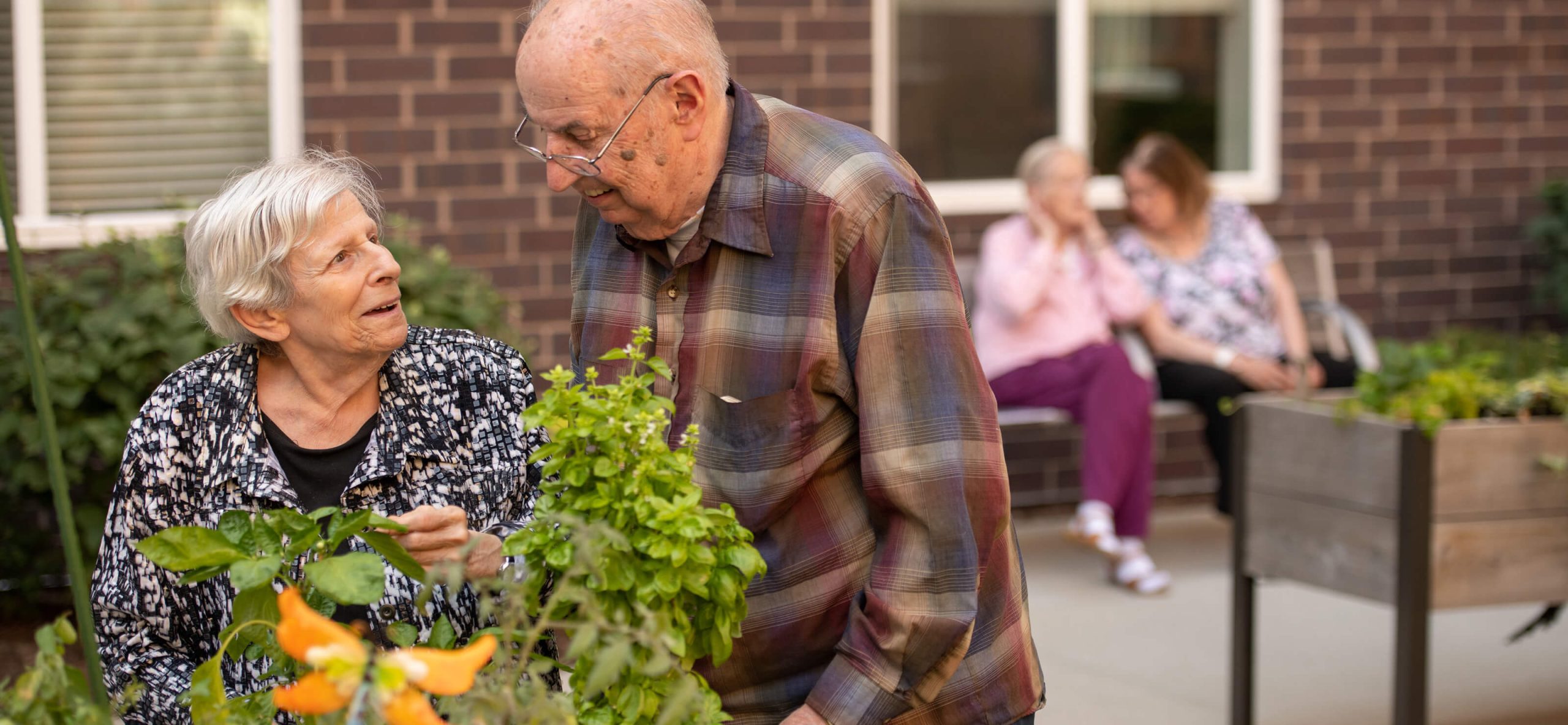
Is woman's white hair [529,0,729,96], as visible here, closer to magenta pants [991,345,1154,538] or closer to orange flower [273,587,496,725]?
orange flower [273,587,496,725]

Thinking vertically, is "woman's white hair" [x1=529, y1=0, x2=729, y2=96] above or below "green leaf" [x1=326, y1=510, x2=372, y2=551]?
above

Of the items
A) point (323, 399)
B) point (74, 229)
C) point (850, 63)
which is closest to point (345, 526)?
point (323, 399)

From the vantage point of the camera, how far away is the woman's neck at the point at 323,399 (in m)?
2.32

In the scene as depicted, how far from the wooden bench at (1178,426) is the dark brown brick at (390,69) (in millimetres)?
2012

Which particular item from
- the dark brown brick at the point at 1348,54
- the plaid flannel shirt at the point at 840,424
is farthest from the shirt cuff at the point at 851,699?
the dark brown brick at the point at 1348,54

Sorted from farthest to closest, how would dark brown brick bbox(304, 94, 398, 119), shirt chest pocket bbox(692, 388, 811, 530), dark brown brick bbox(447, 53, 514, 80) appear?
1. dark brown brick bbox(447, 53, 514, 80)
2. dark brown brick bbox(304, 94, 398, 119)
3. shirt chest pocket bbox(692, 388, 811, 530)

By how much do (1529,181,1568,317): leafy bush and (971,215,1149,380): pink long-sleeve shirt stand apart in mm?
2189

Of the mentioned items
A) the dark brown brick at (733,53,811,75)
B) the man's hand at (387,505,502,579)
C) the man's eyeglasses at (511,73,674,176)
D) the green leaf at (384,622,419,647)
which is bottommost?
the green leaf at (384,622,419,647)

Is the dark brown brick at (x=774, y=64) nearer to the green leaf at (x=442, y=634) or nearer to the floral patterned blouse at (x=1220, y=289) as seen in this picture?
the floral patterned blouse at (x=1220, y=289)

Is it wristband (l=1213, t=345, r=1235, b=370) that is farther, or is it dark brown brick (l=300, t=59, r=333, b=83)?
wristband (l=1213, t=345, r=1235, b=370)

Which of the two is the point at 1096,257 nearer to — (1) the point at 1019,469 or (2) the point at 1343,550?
(1) the point at 1019,469

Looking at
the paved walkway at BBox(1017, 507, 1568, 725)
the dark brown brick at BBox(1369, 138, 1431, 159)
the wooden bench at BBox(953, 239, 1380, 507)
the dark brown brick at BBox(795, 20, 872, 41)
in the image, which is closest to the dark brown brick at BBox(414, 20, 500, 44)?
the dark brown brick at BBox(795, 20, 872, 41)

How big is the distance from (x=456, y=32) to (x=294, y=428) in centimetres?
368

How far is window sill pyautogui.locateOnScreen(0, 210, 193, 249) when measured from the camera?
214 inches
